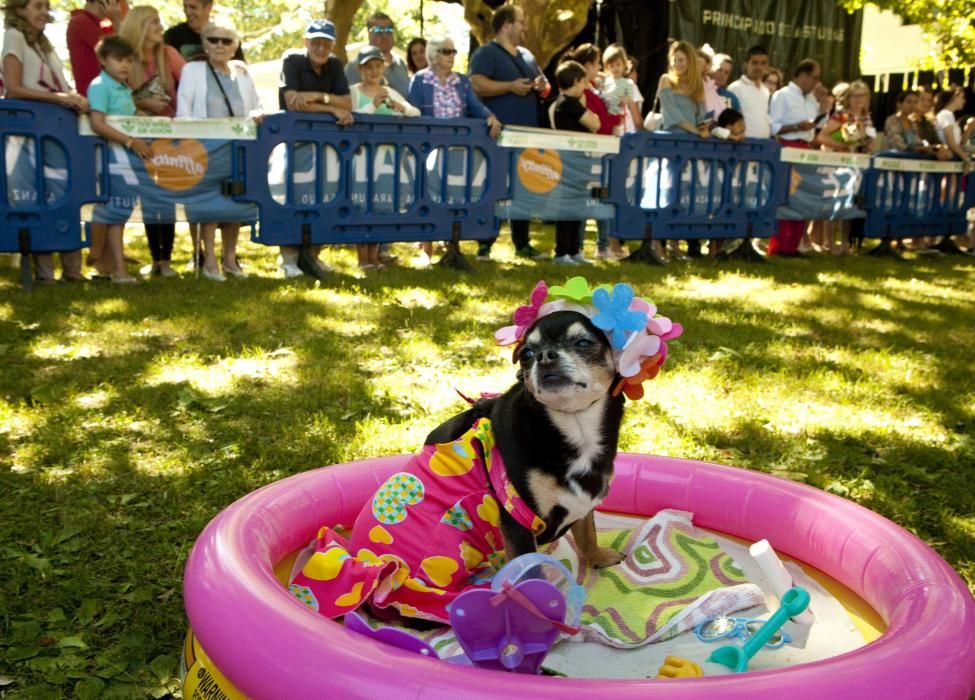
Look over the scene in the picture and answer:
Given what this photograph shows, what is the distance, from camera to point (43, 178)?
7.42 meters

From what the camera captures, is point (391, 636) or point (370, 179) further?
point (370, 179)

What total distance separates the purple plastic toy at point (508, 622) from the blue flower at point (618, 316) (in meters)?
0.71

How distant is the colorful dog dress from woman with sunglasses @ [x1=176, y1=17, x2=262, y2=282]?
19.3 ft

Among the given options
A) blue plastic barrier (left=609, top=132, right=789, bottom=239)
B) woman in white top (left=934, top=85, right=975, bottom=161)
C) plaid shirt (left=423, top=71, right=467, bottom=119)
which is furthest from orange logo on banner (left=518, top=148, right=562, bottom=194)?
woman in white top (left=934, top=85, right=975, bottom=161)

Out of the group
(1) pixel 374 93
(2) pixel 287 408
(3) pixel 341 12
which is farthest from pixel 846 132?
(2) pixel 287 408

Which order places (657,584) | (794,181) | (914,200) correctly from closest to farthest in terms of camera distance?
(657,584)
(794,181)
(914,200)

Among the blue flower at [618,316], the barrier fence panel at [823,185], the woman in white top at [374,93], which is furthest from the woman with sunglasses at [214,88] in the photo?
the barrier fence panel at [823,185]

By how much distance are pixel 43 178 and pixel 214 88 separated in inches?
65.7

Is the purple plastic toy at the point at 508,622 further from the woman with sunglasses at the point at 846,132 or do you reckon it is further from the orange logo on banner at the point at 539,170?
the woman with sunglasses at the point at 846,132

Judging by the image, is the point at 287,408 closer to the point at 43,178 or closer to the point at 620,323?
the point at 620,323

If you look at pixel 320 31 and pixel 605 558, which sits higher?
pixel 320 31

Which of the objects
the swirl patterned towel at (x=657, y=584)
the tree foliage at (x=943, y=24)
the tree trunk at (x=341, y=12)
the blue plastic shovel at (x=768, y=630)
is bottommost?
the swirl patterned towel at (x=657, y=584)

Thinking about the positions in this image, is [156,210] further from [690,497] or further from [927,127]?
[927,127]

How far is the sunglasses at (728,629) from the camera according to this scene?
9.52 ft
